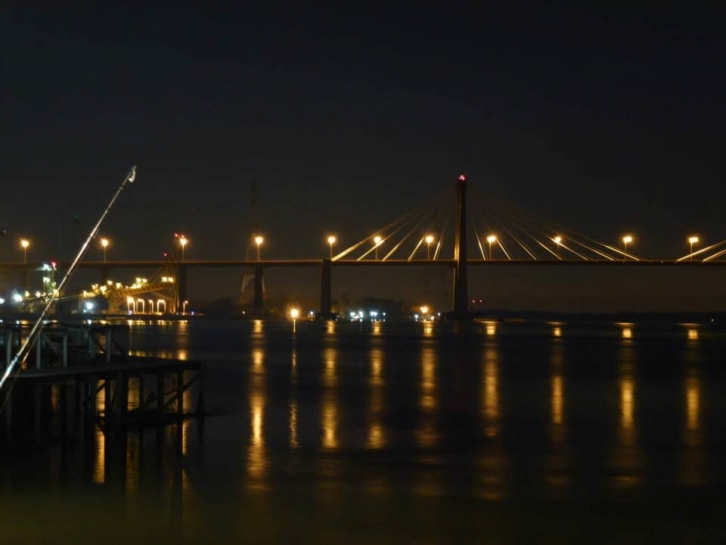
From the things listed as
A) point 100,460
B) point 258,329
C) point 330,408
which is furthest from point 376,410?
point 258,329

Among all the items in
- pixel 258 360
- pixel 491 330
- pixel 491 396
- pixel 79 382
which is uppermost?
pixel 491 330

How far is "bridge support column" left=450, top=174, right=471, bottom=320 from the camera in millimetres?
77800

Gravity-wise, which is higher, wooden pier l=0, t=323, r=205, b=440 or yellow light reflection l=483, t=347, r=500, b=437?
wooden pier l=0, t=323, r=205, b=440

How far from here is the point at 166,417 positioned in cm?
1691

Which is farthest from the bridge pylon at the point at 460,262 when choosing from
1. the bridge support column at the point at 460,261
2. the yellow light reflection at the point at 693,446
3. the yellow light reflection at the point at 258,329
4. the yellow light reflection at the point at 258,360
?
the yellow light reflection at the point at 693,446

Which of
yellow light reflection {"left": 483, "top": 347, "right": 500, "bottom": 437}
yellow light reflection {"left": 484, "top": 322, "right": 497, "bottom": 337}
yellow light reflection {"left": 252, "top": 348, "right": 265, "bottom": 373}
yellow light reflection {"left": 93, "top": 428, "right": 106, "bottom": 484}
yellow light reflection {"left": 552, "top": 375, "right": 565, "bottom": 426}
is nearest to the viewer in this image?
yellow light reflection {"left": 93, "top": 428, "right": 106, "bottom": 484}

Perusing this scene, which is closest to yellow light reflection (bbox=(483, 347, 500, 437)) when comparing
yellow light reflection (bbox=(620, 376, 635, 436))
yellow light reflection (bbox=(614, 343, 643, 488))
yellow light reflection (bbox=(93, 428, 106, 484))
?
yellow light reflection (bbox=(614, 343, 643, 488))

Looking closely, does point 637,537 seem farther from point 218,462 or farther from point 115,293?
point 115,293

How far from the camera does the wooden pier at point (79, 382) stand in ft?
47.1

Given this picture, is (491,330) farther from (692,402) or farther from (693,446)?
(693,446)

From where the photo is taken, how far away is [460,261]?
255 ft

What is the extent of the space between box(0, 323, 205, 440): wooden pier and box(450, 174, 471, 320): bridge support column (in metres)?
60.1

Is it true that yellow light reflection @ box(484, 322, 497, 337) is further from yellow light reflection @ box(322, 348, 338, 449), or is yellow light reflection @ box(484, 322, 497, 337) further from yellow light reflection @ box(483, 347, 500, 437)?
yellow light reflection @ box(322, 348, 338, 449)

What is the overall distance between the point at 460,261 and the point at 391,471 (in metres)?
65.2
